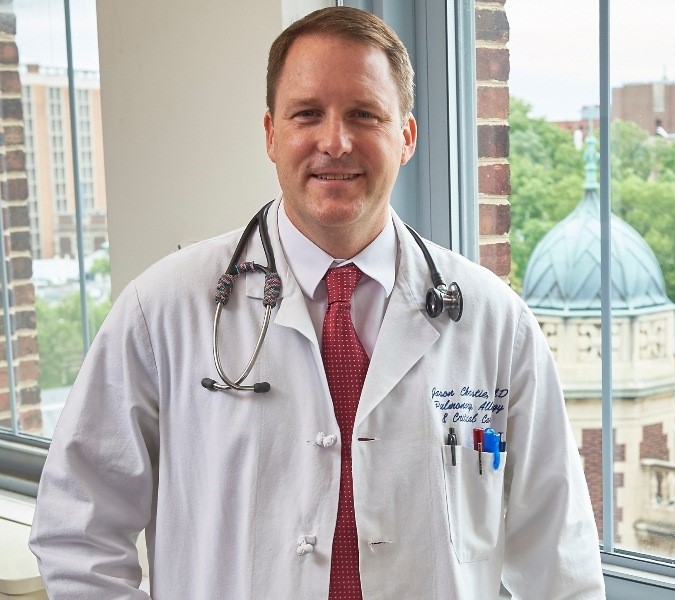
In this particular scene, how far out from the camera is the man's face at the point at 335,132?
4.67 feet

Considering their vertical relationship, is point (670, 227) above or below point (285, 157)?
below

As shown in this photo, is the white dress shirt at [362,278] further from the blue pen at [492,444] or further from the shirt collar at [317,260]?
the blue pen at [492,444]

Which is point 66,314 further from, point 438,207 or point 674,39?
point 674,39

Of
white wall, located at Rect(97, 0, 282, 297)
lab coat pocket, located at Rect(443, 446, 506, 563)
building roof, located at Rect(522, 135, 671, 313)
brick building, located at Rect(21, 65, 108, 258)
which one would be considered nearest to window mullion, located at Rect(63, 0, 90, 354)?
brick building, located at Rect(21, 65, 108, 258)

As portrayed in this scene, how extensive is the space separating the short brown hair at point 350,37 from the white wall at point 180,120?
446 mm

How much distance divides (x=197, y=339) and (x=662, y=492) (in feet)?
2.87

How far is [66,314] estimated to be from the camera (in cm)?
292

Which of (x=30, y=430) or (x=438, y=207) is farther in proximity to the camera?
(x=30, y=430)

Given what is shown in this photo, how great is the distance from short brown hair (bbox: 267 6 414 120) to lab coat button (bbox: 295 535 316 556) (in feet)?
2.09

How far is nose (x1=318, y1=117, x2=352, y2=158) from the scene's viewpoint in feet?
4.63

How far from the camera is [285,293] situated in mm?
1493

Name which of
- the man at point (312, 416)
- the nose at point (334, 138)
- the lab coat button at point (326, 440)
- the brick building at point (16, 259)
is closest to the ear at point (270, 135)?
the man at point (312, 416)

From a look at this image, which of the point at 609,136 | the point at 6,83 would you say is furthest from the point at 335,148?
the point at 6,83

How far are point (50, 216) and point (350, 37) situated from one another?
175 centimetres
